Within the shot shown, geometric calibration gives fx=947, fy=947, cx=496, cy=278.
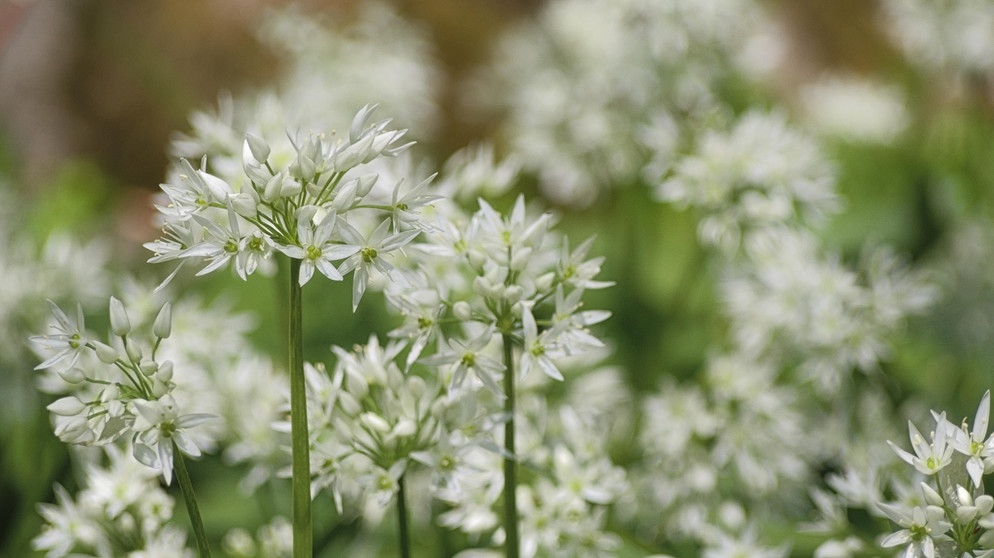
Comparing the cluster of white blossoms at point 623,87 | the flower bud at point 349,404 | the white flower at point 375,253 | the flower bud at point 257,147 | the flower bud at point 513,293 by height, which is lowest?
the flower bud at point 349,404

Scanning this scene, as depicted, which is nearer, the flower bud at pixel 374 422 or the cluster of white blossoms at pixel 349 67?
the flower bud at pixel 374 422

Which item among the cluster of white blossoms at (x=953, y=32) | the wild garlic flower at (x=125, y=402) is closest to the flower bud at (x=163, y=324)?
the wild garlic flower at (x=125, y=402)

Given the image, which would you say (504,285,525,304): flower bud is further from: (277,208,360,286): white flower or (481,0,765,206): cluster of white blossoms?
A: (481,0,765,206): cluster of white blossoms

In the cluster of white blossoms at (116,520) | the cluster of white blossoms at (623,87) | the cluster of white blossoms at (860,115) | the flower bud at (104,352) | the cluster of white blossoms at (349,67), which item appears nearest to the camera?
the flower bud at (104,352)

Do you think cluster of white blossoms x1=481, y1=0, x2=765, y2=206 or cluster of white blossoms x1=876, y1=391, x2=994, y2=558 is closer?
cluster of white blossoms x1=876, y1=391, x2=994, y2=558

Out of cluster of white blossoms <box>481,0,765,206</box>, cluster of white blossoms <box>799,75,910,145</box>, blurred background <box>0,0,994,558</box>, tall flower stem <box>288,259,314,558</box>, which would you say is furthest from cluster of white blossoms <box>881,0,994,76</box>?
tall flower stem <box>288,259,314,558</box>

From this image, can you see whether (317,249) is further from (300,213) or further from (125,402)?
(125,402)

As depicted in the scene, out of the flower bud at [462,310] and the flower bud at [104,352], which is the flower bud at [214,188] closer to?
the flower bud at [104,352]
